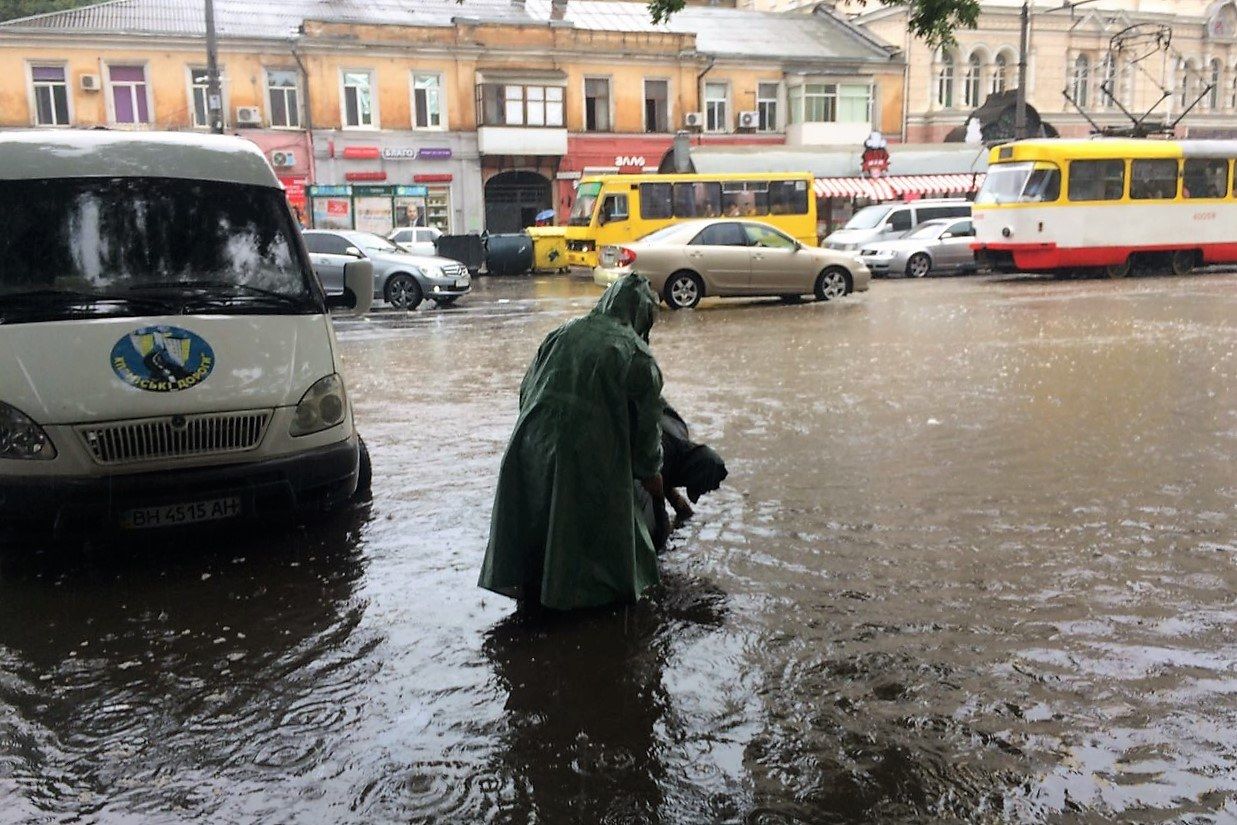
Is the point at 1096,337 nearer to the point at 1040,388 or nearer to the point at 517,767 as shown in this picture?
the point at 1040,388

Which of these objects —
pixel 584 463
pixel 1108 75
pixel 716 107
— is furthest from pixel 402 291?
pixel 1108 75

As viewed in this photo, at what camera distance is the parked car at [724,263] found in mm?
17094

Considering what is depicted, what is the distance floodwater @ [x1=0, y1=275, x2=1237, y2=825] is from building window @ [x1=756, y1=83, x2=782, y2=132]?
36.7 m

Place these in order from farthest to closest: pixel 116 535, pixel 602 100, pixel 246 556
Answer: pixel 602 100
pixel 246 556
pixel 116 535

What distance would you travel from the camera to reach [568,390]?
3.82 metres

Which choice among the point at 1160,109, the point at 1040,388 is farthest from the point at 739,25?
the point at 1040,388

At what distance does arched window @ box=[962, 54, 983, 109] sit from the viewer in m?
44.8

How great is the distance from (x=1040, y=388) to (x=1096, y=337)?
13.1 ft

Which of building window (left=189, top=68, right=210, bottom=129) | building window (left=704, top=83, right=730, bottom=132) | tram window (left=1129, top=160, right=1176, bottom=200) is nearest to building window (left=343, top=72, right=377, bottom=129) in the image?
building window (left=189, top=68, right=210, bottom=129)

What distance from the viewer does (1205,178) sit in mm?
23109

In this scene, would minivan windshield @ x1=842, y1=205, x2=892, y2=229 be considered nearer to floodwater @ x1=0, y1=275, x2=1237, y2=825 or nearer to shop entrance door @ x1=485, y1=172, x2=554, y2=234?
shop entrance door @ x1=485, y1=172, x2=554, y2=234

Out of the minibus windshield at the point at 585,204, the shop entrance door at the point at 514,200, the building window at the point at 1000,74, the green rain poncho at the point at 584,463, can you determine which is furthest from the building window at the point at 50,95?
the building window at the point at 1000,74

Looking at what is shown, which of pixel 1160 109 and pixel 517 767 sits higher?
pixel 1160 109

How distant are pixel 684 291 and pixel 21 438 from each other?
13.6 metres
